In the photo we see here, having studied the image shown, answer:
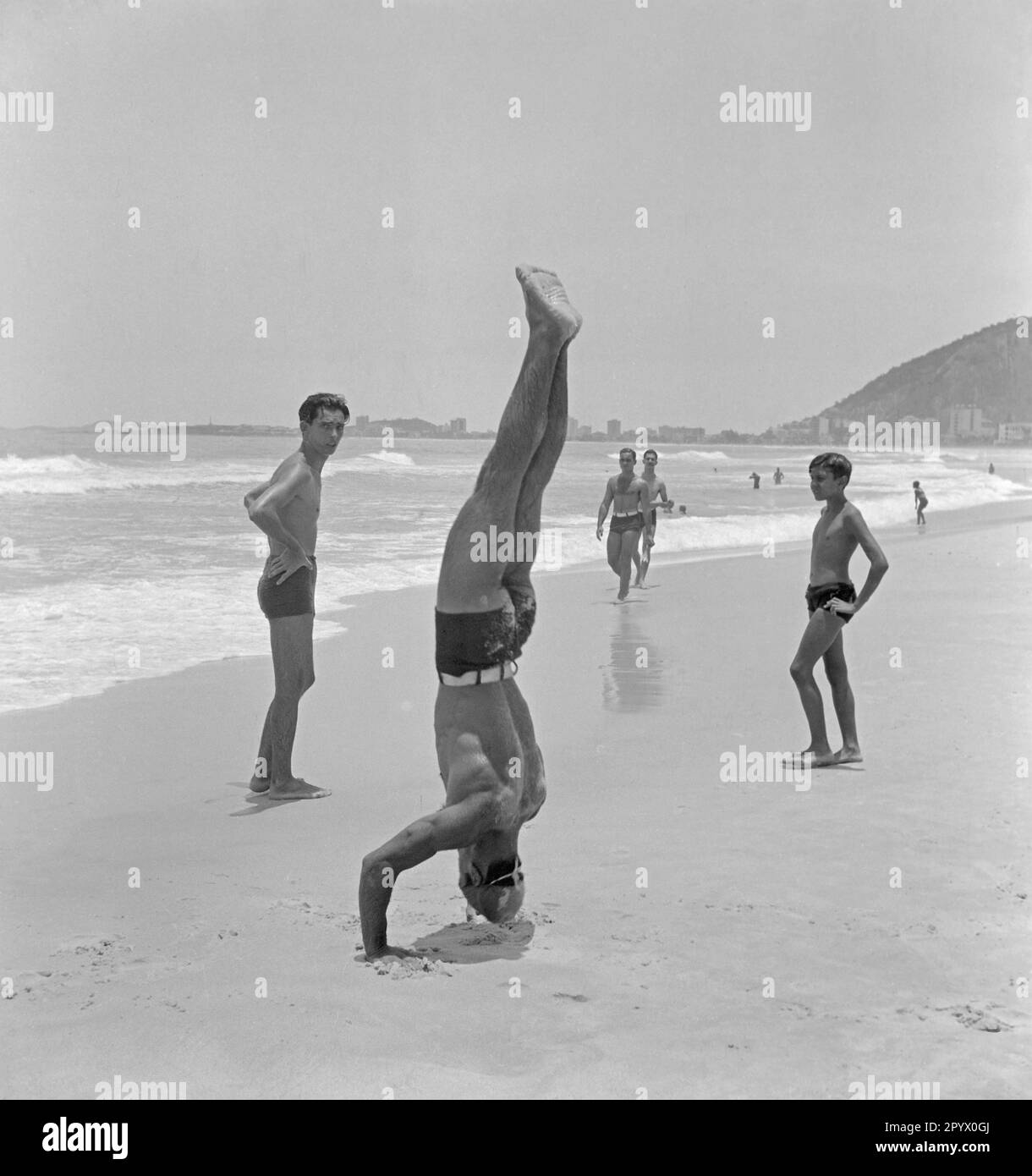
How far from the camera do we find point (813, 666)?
7.45 m

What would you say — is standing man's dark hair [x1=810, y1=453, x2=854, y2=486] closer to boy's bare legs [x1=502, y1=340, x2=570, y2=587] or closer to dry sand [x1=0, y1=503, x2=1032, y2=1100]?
dry sand [x1=0, y1=503, x2=1032, y2=1100]

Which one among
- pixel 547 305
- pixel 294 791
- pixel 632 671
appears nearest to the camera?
pixel 547 305

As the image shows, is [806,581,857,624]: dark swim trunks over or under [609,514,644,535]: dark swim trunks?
under

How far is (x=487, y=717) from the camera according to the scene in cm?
430

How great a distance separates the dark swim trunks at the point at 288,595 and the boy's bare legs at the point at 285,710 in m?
0.04

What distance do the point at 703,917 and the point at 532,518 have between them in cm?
166

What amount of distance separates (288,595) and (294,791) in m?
1.06

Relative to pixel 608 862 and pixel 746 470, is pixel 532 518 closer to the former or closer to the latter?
pixel 608 862

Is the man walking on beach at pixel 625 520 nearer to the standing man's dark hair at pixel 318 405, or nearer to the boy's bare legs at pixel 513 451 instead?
the standing man's dark hair at pixel 318 405

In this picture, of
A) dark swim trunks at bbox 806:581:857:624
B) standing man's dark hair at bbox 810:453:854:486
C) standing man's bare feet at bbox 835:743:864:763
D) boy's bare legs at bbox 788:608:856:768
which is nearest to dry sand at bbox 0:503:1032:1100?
standing man's bare feet at bbox 835:743:864:763

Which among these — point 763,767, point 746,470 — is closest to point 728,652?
point 763,767

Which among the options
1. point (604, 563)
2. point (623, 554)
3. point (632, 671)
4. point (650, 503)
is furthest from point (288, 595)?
point (604, 563)

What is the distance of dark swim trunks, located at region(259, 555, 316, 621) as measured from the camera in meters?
6.91

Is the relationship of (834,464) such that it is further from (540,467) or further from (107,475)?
(107,475)
